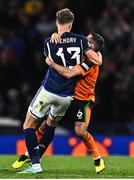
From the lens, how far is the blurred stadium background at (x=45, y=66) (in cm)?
1850

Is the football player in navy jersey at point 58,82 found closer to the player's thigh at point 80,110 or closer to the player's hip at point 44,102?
the player's hip at point 44,102

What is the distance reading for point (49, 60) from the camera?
10.4m

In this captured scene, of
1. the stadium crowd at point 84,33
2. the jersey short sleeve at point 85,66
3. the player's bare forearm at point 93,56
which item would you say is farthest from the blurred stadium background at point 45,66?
the player's bare forearm at point 93,56

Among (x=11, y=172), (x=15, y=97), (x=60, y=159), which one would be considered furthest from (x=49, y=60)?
(x=15, y=97)

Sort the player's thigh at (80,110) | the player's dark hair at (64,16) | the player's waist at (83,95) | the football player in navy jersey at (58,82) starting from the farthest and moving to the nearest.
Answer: the player's waist at (83,95) → the player's thigh at (80,110) → the football player in navy jersey at (58,82) → the player's dark hair at (64,16)

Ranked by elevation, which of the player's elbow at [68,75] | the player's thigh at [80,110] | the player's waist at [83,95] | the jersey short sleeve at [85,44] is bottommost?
the player's thigh at [80,110]

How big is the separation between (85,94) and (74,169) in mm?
1085

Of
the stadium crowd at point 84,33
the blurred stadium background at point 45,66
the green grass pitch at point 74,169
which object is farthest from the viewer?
the stadium crowd at point 84,33

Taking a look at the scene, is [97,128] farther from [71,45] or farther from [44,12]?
[71,45]

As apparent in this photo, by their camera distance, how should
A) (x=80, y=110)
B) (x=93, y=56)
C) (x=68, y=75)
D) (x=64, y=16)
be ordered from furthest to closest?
(x=80, y=110)
(x=93, y=56)
(x=68, y=75)
(x=64, y=16)

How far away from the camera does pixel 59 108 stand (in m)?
10.7

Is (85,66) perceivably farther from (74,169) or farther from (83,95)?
(74,169)

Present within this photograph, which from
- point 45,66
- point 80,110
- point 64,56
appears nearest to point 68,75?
point 64,56

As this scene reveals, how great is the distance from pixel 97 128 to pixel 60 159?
4.24 meters
